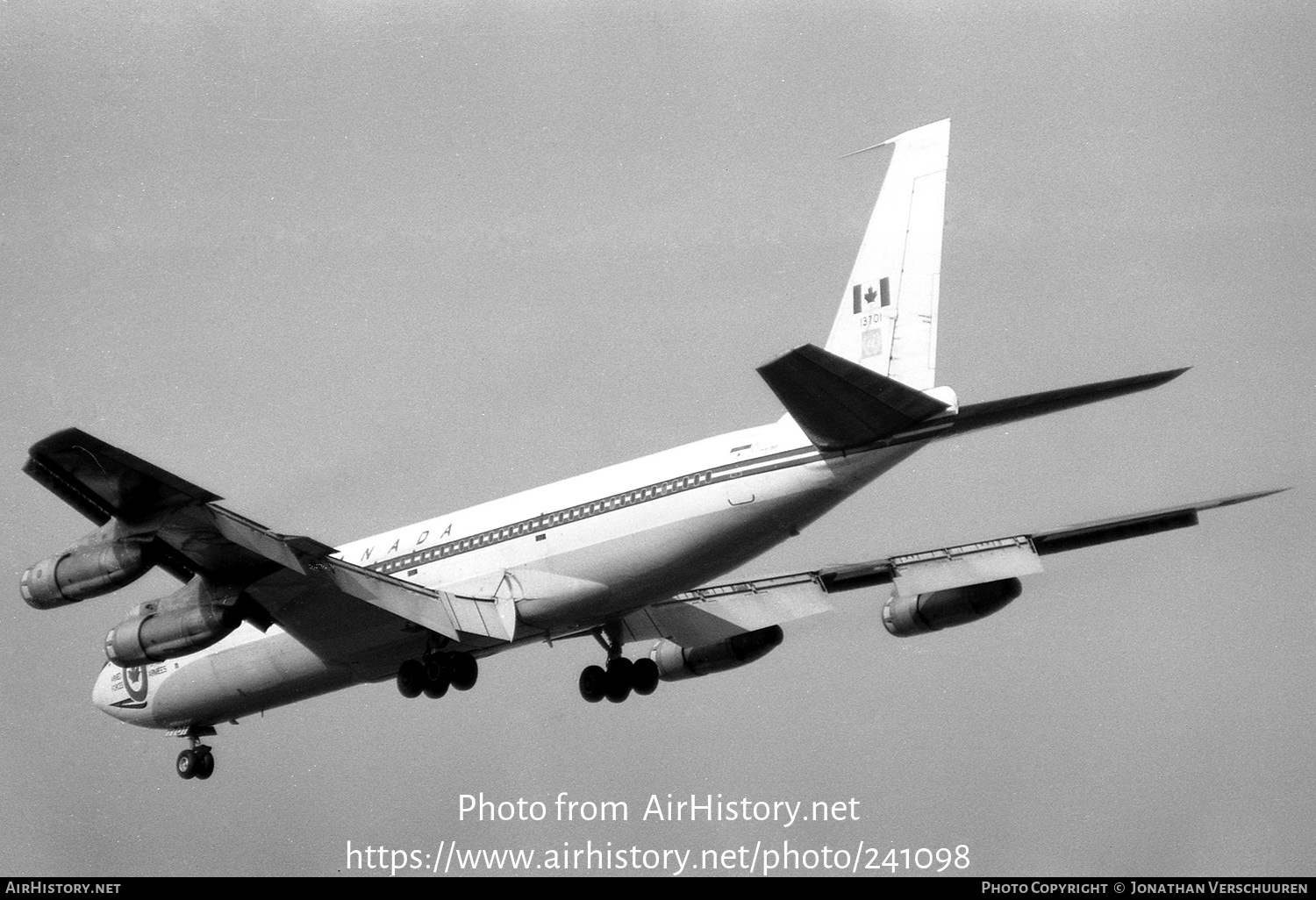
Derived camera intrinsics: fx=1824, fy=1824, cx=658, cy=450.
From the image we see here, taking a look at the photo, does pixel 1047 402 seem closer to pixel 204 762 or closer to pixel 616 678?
pixel 616 678

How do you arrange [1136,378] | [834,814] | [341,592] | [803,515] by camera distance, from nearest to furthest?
1. [1136,378]
2. [803,515]
3. [341,592]
4. [834,814]

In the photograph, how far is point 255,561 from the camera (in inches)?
1179

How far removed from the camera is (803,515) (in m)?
28.1

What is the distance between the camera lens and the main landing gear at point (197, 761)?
36.2 metres

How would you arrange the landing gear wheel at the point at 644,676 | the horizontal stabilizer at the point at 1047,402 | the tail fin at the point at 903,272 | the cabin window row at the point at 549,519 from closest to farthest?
the horizontal stabilizer at the point at 1047,402
the tail fin at the point at 903,272
the cabin window row at the point at 549,519
the landing gear wheel at the point at 644,676

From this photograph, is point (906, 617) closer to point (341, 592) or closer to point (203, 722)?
point (341, 592)

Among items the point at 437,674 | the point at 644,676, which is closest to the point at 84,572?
the point at 437,674

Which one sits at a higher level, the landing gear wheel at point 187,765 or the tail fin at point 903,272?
the tail fin at point 903,272

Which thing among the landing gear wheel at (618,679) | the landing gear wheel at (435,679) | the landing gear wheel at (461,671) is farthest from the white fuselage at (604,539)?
the landing gear wheel at (618,679)

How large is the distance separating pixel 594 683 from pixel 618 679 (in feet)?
1.60

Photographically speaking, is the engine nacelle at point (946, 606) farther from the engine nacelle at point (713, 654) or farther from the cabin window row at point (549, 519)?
the cabin window row at point (549, 519)

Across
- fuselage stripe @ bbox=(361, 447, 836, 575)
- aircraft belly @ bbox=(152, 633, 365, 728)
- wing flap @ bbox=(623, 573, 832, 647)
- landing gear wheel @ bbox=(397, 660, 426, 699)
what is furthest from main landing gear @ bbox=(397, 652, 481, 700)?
wing flap @ bbox=(623, 573, 832, 647)

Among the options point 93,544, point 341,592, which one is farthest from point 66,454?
point 341,592
